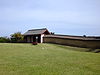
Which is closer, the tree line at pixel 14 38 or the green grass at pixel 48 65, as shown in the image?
the green grass at pixel 48 65

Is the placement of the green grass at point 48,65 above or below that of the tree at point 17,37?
below

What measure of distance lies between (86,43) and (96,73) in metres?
30.7

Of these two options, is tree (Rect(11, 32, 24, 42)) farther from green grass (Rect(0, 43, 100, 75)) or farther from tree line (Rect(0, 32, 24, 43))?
green grass (Rect(0, 43, 100, 75))

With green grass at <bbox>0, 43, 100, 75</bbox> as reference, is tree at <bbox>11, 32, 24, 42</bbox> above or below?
above

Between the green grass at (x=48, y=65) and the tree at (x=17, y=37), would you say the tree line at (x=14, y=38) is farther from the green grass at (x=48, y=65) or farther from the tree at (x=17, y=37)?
the green grass at (x=48, y=65)

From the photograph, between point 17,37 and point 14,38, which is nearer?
point 17,37

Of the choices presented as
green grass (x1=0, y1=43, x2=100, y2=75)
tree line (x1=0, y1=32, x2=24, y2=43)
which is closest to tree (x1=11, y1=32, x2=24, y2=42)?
tree line (x1=0, y1=32, x2=24, y2=43)

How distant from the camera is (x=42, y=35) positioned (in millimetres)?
52469

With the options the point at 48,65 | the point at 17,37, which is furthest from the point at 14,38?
the point at 48,65

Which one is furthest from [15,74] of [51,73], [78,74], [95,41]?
[95,41]

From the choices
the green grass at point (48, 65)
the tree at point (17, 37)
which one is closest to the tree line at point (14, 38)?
the tree at point (17, 37)

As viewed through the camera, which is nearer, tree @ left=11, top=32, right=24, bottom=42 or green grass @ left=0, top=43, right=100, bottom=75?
green grass @ left=0, top=43, right=100, bottom=75

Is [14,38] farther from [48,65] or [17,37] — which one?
[48,65]

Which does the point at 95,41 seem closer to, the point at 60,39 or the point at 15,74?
the point at 60,39
